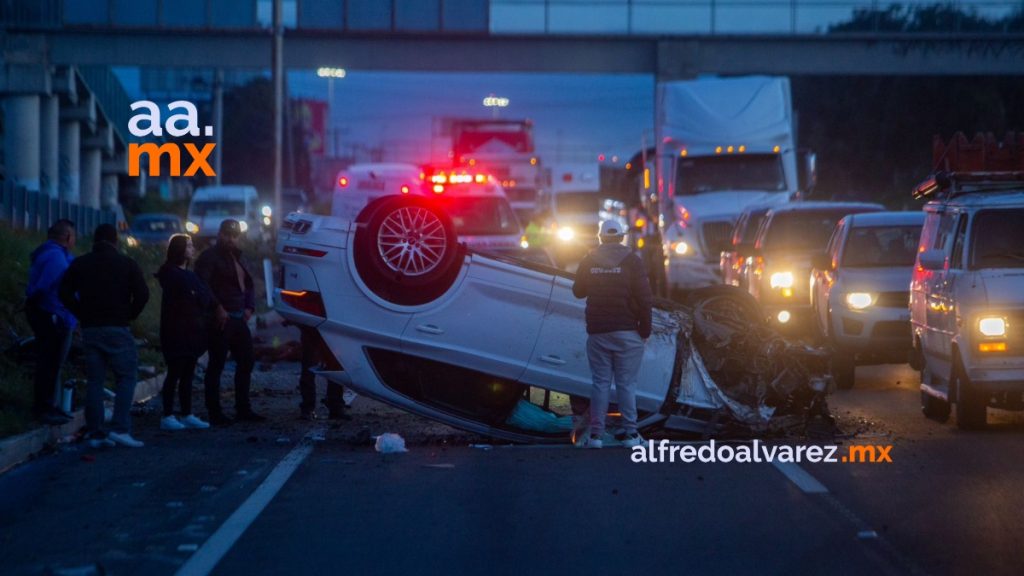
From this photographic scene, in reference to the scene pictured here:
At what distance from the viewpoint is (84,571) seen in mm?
7453

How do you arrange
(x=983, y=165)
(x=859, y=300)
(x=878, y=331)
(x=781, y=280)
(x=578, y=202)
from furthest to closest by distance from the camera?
(x=578, y=202)
(x=781, y=280)
(x=859, y=300)
(x=878, y=331)
(x=983, y=165)

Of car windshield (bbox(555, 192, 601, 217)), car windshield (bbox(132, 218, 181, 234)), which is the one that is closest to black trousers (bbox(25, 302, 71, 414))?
car windshield (bbox(132, 218, 181, 234))

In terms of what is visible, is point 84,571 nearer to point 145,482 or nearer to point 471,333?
point 145,482

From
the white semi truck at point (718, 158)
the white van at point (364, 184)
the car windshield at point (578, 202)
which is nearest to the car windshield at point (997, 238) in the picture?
the white semi truck at point (718, 158)

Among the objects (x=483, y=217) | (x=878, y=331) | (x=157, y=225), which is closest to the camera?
(x=878, y=331)

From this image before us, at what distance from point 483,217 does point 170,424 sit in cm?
1369

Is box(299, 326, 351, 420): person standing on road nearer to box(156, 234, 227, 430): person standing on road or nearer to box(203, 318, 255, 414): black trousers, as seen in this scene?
box(203, 318, 255, 414): black trousers

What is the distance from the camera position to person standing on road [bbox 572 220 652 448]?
11320mm

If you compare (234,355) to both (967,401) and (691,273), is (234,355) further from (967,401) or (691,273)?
(691,273)

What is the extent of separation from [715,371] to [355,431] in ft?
10.6

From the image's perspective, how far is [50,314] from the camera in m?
12.8

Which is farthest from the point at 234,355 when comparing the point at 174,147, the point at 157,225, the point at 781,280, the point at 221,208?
the point at 221,208

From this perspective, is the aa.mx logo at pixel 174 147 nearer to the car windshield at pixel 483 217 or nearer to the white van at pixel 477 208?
the white van at pixel 477 208

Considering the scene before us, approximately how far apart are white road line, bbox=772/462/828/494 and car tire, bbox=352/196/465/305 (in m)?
2.93
